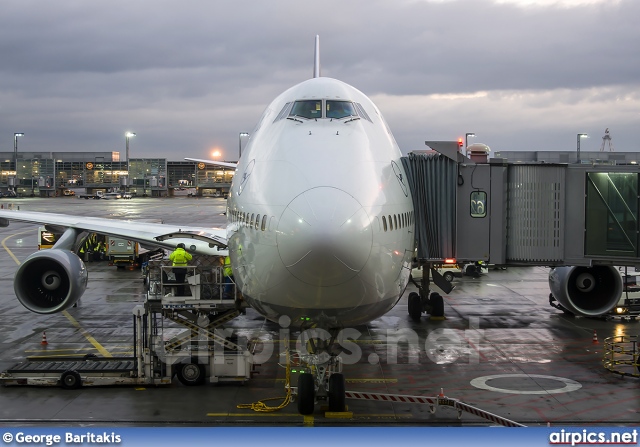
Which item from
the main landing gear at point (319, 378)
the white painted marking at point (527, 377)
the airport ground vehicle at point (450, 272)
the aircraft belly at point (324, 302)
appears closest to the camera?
the aircraft belly at point (324, 302)

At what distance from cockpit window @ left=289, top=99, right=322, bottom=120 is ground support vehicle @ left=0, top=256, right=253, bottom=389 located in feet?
14.6

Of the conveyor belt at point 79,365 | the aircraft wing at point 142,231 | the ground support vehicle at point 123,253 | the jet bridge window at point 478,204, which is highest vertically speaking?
the jet bridge window at point 478,204

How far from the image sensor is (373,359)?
19.0 m

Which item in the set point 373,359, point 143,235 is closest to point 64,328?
point 143,235

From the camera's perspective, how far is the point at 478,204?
51.1 feet

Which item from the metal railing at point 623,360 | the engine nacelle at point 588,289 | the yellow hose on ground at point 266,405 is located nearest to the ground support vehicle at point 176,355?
the yellow hose on ground at point 266,405

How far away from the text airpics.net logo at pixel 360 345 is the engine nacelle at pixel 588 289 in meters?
2.89

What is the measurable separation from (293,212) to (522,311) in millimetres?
18143

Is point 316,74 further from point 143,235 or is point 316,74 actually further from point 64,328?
point 64,328

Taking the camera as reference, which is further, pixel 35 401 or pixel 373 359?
pixel 373 359

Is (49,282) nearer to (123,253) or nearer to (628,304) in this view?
(123,253)

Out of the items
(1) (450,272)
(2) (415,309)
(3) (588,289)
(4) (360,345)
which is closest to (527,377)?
(3) (588,289)

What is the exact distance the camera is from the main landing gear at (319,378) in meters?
13.1

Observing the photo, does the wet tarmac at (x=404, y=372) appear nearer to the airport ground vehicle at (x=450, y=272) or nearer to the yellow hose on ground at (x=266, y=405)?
the yellow hose on ground at (x=266, y=405)
